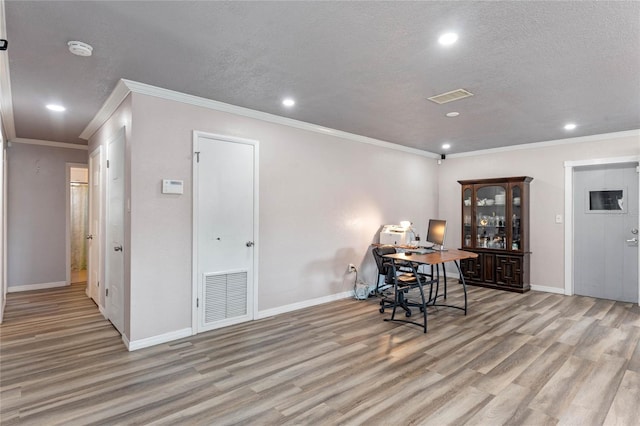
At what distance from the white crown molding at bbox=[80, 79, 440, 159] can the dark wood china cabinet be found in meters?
2.22

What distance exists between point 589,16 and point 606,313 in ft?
13.4

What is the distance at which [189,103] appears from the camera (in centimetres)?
366

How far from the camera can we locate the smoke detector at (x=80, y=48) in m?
2.49

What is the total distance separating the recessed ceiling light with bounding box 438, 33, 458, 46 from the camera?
7.77 ft

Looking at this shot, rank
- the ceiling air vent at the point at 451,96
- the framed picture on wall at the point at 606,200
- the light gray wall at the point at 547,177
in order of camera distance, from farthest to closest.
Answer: the light gray wall at the point at 547,177 → the framed picture on wall at the point at 606,200 → the ceiling air vent at the point at 451,96

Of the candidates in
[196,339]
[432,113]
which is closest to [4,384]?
[196,339]

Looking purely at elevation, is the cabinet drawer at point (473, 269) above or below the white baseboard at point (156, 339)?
above

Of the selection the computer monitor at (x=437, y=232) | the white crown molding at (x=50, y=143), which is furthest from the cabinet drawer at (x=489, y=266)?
the white crown molding at (x=50, y=143)

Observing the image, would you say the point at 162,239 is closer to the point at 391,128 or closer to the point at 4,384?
the point at 4,384

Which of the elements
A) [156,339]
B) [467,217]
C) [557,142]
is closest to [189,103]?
[156,339]

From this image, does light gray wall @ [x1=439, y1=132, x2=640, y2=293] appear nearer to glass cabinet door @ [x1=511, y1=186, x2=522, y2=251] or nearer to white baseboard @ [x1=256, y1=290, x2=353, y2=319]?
glass cabinet door @ [x1=511, y1=186, x2=522, y2=251]

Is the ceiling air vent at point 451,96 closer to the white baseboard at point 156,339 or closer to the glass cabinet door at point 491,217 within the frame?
the glass cabinet door at point 491,217

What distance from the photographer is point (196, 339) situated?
3.56 metres

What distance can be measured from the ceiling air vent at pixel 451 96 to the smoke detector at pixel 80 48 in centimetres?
309
